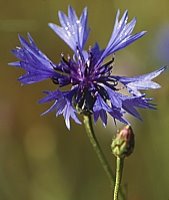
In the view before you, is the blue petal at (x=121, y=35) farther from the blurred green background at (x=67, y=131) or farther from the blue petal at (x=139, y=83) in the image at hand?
the blurred green background at (x=67, y=131)

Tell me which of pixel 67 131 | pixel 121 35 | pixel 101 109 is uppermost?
pixel 121 35

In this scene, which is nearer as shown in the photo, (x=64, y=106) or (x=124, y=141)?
(x=64, y=106)

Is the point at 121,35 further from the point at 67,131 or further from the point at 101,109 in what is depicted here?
the point at 67,131

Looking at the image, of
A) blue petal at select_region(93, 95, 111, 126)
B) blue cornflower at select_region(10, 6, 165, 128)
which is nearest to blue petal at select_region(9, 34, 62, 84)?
blue cornflower at select_region(10, 6, 165, 128)

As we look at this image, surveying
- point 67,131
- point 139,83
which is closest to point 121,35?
point 139,83

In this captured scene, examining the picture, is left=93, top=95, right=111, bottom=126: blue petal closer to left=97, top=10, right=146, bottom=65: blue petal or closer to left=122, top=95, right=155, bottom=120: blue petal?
left=122, top=95, right=155, bottom=120: blue petal

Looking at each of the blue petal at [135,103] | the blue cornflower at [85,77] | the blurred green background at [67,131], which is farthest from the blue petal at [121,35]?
the blurred green background at [67,131]
